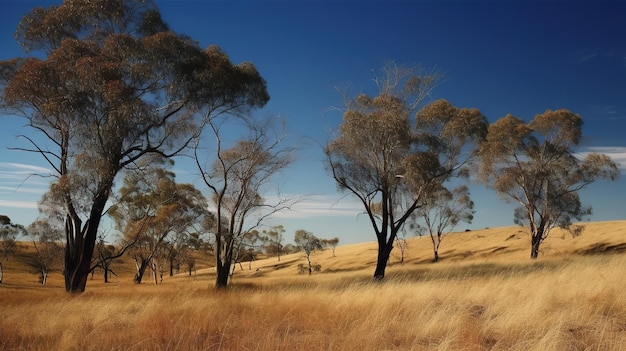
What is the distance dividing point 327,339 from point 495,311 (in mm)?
3257

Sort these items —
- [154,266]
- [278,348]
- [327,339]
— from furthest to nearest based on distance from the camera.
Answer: [154,266] → [327,339] → [278,348]

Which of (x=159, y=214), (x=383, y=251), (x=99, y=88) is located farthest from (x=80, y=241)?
(x=159, y=214)

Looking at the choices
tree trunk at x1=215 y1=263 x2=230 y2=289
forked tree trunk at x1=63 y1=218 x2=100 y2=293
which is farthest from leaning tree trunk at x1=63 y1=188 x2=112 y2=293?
tree trunk at x1=215 y1=263 x2=230 y2=289

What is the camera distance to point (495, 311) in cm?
686

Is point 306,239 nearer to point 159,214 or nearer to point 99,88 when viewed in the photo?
A: point 159,214

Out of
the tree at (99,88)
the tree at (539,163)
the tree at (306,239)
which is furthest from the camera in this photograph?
the tree at (306,239)

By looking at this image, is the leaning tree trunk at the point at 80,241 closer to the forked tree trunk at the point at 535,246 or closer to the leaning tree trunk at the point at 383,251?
the leaning tree trunk at the point at 383,251

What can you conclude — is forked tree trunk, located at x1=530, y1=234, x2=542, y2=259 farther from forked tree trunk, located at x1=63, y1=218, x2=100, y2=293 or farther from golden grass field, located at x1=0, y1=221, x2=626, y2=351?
forked tree trunk, located at x1=63, y1=218, x2=100, y2=293

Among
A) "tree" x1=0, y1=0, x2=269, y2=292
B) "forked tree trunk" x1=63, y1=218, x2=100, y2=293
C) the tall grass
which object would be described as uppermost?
"tree" x1=0, y1=0, x2=269, y2=292

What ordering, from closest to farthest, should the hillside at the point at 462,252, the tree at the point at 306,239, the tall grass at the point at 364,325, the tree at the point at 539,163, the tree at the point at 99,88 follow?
the tall grass at the point at 364,325 < the tree at the point at 99,88 < the tree at the point at 539,163 < the hillside at the point at 462,252 < the tree at the point at 306,239

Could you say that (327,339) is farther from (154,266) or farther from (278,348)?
(154,266)

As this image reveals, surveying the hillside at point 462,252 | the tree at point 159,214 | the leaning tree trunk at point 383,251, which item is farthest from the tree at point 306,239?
the leaning tree trunk at point 383,251

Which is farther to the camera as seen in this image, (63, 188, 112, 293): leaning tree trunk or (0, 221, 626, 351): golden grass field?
(63, 188, 112, 293): leaning tree trunk

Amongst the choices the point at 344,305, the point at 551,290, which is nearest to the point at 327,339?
the point at 344,305
